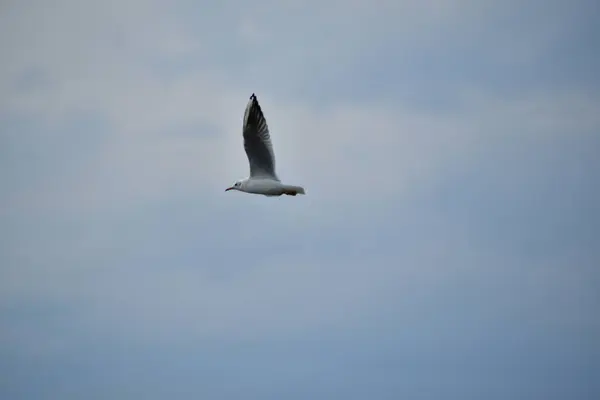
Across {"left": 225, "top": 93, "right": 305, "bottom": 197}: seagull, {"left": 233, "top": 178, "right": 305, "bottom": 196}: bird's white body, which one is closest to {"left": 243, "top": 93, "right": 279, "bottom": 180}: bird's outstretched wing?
{"left": 225, "top": 93, "right": 305, "bottom": 197}: seagull

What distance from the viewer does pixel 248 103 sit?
70.0 ft

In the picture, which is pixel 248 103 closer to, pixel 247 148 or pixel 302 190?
pixel 247 148

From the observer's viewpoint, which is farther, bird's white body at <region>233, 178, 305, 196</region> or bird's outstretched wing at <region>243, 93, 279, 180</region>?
bird's white body at <region>233, 178, 305, 196</region>

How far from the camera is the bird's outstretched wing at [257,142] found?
21.4m

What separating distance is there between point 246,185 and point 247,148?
1281 mm

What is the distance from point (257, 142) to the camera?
21.7 metres

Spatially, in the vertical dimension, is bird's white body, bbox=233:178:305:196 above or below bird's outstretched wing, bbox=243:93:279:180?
below

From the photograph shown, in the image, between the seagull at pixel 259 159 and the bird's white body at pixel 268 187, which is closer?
the seagull at pixel 259 159

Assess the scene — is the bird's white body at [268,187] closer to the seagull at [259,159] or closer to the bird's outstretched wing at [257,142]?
the seagull at [259,159]

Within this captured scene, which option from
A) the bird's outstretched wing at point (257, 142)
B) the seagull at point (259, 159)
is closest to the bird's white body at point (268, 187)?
the seagull at point (259, 159)

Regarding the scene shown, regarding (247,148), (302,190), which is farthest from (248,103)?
(302,190)

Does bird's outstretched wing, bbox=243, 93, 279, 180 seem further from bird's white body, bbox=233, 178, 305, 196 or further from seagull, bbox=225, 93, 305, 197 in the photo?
bird's white body, bbox=233, 178, 305, 196

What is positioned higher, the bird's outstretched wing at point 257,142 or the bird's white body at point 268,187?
the bird's outstretched wing at point 257,142

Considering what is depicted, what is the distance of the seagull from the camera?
843 inches
